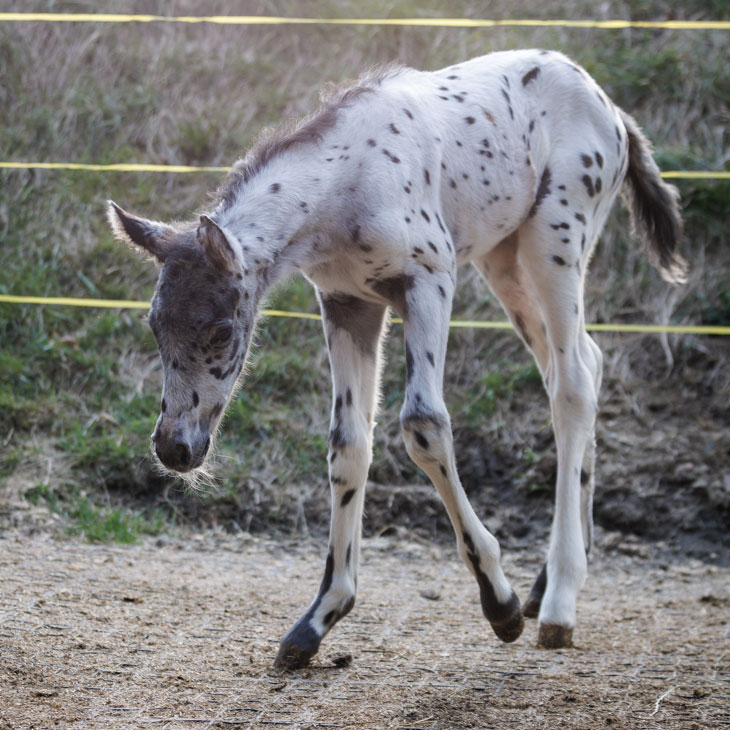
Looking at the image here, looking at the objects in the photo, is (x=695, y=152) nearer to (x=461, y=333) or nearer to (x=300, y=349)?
(x=461, y=333)

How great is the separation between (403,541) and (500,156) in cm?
267

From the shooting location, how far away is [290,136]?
3941 mm

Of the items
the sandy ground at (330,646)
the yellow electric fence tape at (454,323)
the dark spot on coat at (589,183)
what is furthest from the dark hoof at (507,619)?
the yellow electric fence tape at (454,323)

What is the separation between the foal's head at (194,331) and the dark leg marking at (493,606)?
41.4 inches

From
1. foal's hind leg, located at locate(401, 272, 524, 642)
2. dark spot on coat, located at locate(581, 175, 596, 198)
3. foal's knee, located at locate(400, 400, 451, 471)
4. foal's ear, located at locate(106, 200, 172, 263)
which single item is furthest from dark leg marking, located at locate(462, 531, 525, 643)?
dark spot on coat, located at locate(581, 175, 596, 198)

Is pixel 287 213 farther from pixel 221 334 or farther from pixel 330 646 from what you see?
pixel 330 646

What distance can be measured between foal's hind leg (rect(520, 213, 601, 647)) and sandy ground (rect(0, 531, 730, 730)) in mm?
359

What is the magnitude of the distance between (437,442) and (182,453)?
94 centimetres

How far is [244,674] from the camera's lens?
367 centimetres

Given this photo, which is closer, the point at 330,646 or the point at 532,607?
the point at 330,646

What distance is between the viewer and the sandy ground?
322 centimetres

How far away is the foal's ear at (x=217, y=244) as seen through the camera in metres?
3.33

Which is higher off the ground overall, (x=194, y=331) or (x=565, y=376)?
(x=194, y=331)

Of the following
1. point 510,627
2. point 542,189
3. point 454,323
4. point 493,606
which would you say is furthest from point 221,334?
point 454,323
